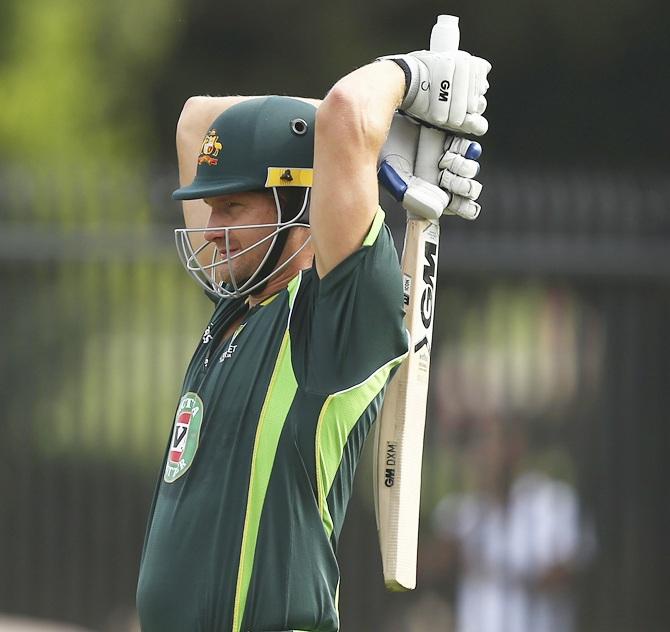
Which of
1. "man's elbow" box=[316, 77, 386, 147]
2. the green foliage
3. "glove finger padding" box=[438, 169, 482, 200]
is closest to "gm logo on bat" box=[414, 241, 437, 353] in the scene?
"glove finger padding" box=[438, 169, 482, 200]

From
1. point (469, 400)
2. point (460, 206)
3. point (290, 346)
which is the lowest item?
point (469, 400)

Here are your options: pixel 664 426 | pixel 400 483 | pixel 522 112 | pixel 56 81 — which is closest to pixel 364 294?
pixel 400 483

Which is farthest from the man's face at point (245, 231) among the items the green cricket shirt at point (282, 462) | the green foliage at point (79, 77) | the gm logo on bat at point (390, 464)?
the green foliage at point (79, 77)

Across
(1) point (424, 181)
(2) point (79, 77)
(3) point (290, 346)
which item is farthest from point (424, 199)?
(2) point (79, 77)

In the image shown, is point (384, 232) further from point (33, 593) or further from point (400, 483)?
point (33, 593)

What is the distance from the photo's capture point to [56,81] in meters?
12.6

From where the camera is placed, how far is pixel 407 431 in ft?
10.9

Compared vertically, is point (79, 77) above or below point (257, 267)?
above

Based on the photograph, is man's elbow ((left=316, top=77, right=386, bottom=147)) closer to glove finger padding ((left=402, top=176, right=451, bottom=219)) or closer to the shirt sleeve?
the shirt sleeve

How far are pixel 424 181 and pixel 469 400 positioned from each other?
4545 mm

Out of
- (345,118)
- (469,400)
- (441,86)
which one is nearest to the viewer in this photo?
(345,118)

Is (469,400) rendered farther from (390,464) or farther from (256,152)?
(256,152)

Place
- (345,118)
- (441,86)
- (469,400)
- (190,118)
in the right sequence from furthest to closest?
1. (469,400)
2. (190,118)
3. (441,86)
4. (345,118)

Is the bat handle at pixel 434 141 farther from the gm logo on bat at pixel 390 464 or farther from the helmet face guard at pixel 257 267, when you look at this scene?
the gm logo on bat at pixel 390 464
